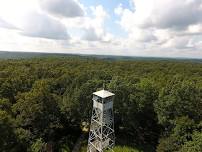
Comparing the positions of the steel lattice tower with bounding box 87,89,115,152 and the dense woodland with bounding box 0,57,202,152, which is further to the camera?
the dense woodland with bounding box 0,57,202,152

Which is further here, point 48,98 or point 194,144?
point 48,98

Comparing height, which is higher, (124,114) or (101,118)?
(101,118)

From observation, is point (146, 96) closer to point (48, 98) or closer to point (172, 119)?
point (172, 119)

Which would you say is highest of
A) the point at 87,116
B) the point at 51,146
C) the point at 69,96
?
the point at 69,96

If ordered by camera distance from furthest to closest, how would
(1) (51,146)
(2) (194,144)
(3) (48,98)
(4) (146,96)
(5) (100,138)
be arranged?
(4) (146,96) → (3) (48,98) → (1) (51,146) → (5) (100,138) → (2) (194,144)

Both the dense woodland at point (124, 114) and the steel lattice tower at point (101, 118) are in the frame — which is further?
the dense woodland at point (124, 114)

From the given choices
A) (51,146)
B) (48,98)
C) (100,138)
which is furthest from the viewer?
(48,98)

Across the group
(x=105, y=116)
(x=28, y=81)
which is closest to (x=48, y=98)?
(x=105, y=116)

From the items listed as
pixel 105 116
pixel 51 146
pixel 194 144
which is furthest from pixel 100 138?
pixel 194 144

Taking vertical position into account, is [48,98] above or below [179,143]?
above

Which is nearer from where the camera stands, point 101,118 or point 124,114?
point 101,118
